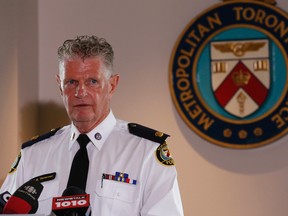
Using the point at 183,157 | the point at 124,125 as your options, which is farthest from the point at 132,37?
the point at 124,125

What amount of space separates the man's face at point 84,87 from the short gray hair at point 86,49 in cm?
2

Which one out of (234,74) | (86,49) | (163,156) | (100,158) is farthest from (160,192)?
(234,74)

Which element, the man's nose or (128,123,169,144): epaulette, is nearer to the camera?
the man's nose

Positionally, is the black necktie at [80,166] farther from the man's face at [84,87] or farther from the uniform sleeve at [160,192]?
the uniform sleeve at [160,192]

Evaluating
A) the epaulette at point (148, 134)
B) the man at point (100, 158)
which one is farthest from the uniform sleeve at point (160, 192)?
the epaulette at point (148, 134)

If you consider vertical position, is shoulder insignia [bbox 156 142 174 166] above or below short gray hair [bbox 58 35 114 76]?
below

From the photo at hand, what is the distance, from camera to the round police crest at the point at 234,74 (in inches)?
132

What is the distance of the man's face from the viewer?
1.97 m

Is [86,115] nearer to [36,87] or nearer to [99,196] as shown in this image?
[99,196]

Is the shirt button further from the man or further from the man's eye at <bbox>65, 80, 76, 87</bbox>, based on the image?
the man's eye at <bbox>65, 80, 76, 87</bbox>

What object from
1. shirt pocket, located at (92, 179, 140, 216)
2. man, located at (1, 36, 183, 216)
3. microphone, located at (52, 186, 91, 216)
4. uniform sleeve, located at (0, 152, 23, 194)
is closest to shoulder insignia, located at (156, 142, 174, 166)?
man, located at (1, 36, 183, 216)

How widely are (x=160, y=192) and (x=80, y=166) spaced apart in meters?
0.30

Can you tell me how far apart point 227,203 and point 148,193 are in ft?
4.90

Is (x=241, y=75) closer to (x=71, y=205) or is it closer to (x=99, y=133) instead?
(x=99, y=133)
